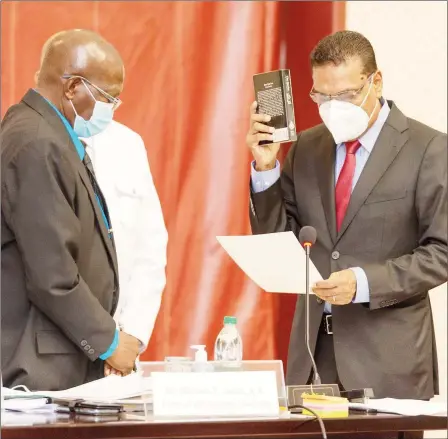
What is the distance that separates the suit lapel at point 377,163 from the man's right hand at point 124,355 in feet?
1.99

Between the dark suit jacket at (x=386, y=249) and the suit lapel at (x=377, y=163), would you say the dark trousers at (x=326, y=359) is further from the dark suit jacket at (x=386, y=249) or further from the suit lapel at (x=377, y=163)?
the suit lapel at (x=377, y=163)

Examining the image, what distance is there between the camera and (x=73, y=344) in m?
2.15

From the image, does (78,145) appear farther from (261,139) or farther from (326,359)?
(326,359)

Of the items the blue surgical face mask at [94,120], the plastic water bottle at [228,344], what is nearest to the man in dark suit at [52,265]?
the blue surgical face mask at [94,120]

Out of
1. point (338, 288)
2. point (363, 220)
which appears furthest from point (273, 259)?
point (363, 220)

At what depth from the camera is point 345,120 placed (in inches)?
95.7

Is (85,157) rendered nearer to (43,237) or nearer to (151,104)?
(43,237)

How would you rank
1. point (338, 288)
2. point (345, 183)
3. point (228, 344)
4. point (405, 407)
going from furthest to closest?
point (228, 344)
point (345, 183)
point (338, 288)
point (405, 407)

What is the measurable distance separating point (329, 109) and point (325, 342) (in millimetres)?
626

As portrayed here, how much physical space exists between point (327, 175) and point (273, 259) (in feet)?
1.40

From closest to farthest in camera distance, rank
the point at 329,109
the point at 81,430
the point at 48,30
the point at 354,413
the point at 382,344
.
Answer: the point at 81,430 < the point at 354,413 < the point at 382,344 < the point at 329,109 < the point at 48,30

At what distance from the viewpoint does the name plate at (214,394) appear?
1.53 metres

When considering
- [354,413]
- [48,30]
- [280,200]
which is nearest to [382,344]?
[280,200]

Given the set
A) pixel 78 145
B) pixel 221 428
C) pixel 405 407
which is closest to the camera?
pixel 221 428
